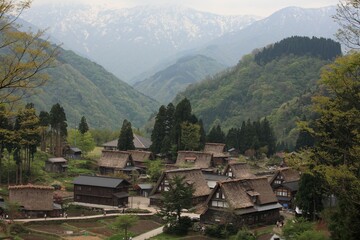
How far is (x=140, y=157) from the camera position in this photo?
229ft

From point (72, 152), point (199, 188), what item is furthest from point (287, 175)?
point (72, 152)

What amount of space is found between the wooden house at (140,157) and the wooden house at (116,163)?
2524 mm

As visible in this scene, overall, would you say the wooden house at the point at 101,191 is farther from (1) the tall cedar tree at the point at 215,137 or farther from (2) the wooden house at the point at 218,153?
(1) the tall cedar tree at the point at 215,137

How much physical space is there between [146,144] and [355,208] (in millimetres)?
60079

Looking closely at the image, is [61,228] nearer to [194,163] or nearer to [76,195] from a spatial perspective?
[76,195]

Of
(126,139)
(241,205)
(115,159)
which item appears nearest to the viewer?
(241,205)

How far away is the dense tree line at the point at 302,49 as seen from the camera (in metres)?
148

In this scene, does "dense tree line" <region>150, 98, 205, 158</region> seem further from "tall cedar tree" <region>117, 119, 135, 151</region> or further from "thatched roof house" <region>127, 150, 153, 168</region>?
Answer: "tall cedar tree" <region>117, 119, 135, 151</region>

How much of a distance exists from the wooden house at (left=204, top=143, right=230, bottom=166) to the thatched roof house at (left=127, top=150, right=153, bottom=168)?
368 inches

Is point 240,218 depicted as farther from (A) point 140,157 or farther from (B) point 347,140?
(A) point 140,157

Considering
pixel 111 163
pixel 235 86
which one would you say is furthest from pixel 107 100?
pixel 111 163

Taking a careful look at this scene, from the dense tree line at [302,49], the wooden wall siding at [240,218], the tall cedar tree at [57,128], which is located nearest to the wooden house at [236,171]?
the wooden wall siding at [240,218]

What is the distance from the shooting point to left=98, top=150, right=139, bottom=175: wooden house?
213 feet

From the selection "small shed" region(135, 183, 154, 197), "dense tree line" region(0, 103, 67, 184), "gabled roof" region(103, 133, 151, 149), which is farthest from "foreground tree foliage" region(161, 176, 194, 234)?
"gabled roof" region(103, 133, 151, 149)
